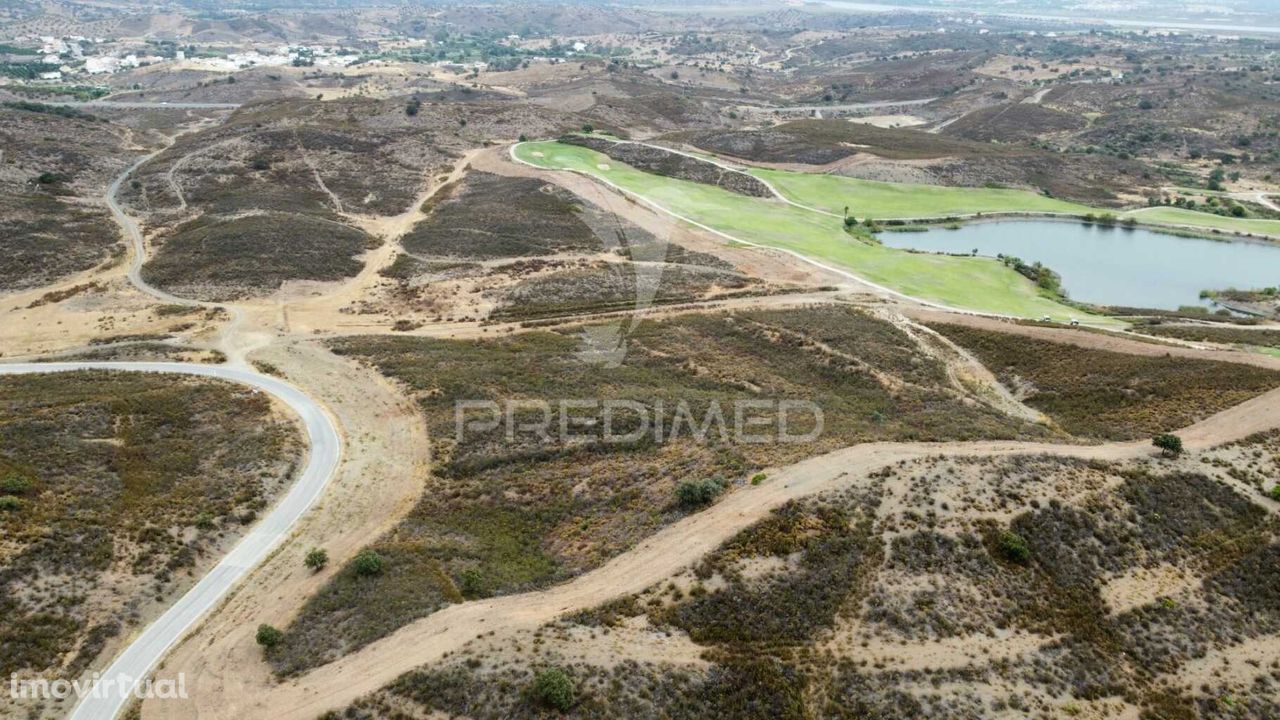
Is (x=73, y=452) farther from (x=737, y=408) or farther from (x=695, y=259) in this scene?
(x=695, y=259)

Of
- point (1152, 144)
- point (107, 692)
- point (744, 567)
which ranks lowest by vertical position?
point (107, 692)

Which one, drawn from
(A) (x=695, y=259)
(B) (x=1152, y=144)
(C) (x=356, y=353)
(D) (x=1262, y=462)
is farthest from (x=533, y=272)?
(B) (x=1152, y=144)

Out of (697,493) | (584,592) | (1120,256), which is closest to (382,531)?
(584,592)

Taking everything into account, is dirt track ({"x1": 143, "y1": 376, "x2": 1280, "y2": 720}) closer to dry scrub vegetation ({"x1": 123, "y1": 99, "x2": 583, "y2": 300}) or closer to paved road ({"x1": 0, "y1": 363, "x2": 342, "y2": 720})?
paved road ({"x1": 0, "y1": 363, "x2": 342, "y2": 720})

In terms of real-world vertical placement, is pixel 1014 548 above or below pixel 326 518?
above

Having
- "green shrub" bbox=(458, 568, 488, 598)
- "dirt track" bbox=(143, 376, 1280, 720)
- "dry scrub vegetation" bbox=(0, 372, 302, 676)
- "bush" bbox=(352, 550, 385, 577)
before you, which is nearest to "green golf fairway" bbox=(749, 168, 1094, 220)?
"dirt track" bbox=(143, 376, 1280, 720)

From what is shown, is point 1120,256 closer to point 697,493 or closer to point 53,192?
point 697,493
